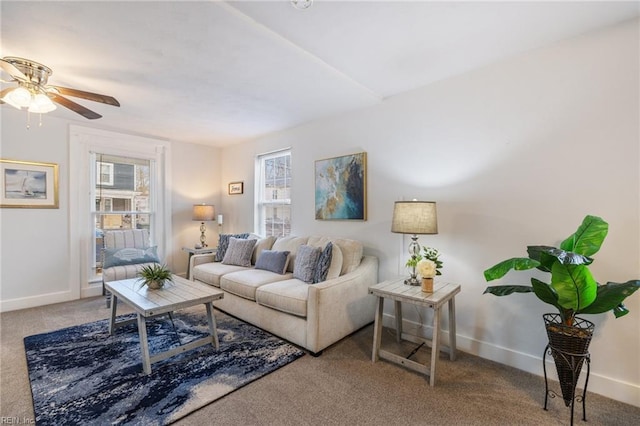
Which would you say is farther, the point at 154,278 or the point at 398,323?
the point at 398,323

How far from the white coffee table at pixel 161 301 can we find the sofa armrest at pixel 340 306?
0.86m

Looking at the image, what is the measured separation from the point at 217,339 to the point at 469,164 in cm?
273

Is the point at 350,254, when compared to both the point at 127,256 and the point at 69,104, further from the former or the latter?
the point at 127,256

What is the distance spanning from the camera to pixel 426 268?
2.28 meters

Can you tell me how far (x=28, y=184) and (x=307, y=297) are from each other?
151 inches

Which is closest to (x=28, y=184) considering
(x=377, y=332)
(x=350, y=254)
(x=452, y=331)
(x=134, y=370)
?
(x=134, y=370)

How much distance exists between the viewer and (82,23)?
6.14 ft

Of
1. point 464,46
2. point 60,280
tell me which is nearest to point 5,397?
point 60,280

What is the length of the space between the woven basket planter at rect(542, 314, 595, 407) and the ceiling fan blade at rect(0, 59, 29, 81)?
384cm

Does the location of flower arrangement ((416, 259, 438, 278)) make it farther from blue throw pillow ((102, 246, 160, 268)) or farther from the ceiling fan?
blue throw pillow ((102, 246, 160, 268))

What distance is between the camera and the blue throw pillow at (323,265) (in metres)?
2.83

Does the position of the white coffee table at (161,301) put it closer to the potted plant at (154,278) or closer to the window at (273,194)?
the potted plant at (154,278)

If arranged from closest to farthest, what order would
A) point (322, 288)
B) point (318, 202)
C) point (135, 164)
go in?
point (322, 288) → point (318, 202) → point (135, 164)

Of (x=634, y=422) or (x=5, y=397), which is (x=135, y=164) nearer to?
(x=5, y=397)
